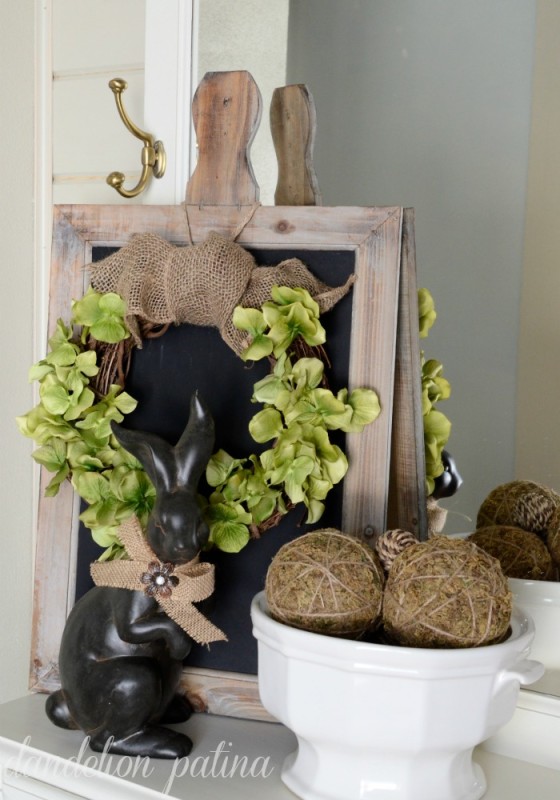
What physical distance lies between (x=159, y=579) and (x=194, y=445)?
12 cm

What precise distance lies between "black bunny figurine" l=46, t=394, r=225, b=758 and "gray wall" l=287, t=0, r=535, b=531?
10.7 inches

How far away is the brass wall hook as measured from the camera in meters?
1.10

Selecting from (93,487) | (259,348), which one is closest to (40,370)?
(93,487)

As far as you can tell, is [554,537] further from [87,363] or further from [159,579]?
[87,363]

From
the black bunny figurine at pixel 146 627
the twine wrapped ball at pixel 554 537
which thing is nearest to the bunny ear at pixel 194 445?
the black bunny figurine at pixel 146 627

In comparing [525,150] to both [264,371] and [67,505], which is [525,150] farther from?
[67,505]

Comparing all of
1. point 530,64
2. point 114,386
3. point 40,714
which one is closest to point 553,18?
point 530,64

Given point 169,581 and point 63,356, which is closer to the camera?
point 169,581

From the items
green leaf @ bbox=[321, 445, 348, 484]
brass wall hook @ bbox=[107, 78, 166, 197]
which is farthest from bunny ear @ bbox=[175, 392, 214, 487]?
brass wall hook @ bbox=[107, 78, 166, 197]

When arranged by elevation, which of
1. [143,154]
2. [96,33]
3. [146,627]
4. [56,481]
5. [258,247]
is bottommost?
[146,627]

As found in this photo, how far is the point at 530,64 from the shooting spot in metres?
0.85

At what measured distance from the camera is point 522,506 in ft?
2.80

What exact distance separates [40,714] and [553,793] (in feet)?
1.56

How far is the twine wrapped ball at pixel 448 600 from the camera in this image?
0.65 metres
